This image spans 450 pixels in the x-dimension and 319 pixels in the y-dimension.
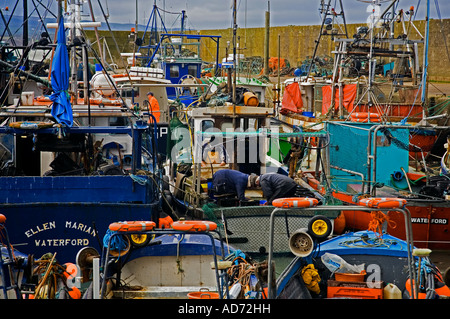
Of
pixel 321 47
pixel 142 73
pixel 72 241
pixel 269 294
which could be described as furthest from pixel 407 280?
pixel 321 47

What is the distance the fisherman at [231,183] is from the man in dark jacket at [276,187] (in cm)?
34

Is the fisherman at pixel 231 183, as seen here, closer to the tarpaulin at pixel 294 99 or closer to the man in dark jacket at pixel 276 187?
the man in dark jacket at pixel 276 187

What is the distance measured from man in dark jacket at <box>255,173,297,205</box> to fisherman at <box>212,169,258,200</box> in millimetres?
337

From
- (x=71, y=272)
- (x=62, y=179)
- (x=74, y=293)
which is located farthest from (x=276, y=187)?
(x=74, y=293)

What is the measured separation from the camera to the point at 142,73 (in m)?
18.7

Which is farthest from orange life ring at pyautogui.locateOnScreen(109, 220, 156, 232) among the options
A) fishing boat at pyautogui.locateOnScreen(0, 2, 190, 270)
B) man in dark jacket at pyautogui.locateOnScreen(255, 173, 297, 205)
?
man in dark jacket at pyautogui.locateOnScreen(255, 173, 297, 205)

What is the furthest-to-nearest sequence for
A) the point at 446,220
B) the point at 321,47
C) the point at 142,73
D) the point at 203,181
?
the point at 321,47 < the point at 142,73 < the point at 203,181 < the point at 446,220

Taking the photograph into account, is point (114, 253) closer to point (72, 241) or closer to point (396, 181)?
point (72, 241)

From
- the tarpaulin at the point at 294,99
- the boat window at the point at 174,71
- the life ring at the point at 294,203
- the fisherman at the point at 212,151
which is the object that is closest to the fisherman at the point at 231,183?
the fisherman at the point at 212,151

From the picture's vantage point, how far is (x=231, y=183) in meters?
11.0

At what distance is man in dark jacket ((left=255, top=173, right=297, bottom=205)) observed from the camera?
10656 millimetres

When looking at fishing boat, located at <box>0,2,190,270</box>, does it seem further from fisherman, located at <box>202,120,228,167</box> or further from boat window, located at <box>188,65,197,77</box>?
boat window, located at <box>188,65,197,77</box>
